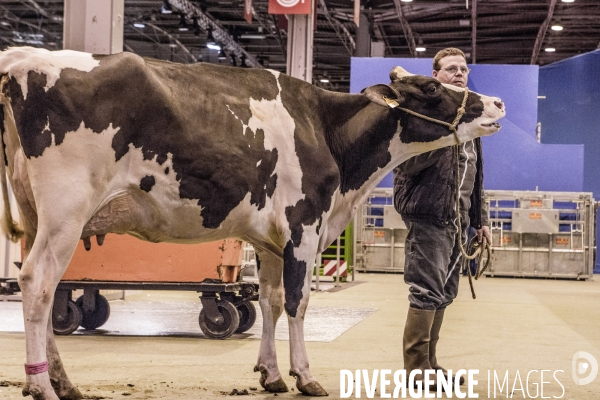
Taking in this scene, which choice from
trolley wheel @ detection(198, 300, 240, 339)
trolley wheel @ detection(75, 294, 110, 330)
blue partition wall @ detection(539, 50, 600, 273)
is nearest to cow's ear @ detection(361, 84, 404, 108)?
trolley wheel @ detection(198, 300, 240, 339)

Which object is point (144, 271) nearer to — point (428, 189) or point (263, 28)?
point (428, 189)

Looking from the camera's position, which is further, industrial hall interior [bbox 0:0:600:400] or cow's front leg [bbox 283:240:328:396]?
cow's front leg [bbox 283:240:328:396]

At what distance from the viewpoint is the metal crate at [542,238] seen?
19281 mm

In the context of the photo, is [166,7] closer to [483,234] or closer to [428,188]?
[483,234]

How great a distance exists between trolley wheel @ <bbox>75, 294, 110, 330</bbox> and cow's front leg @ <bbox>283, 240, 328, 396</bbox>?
364 cm

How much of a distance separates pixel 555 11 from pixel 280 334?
19833mm

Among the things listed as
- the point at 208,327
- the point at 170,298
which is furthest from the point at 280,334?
the point at 170,298

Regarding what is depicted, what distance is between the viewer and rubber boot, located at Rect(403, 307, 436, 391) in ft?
15.5

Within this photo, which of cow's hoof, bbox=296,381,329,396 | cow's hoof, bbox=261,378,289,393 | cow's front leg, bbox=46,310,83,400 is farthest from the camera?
cow's hoof, bbox=261,378,289,393

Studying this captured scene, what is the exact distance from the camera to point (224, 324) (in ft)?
23.1

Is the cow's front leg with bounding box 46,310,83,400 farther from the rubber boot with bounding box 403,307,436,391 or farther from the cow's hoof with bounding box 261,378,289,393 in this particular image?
→ the rubber boot with bounding box 403,307,436,391

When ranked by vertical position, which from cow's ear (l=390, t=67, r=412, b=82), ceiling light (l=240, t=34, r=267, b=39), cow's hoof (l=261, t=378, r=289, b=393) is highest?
ceiling light (l=240, t=34, r=267, b=39)

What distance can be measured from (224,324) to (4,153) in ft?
11.3

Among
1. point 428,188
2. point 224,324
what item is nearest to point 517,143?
point 224,324
